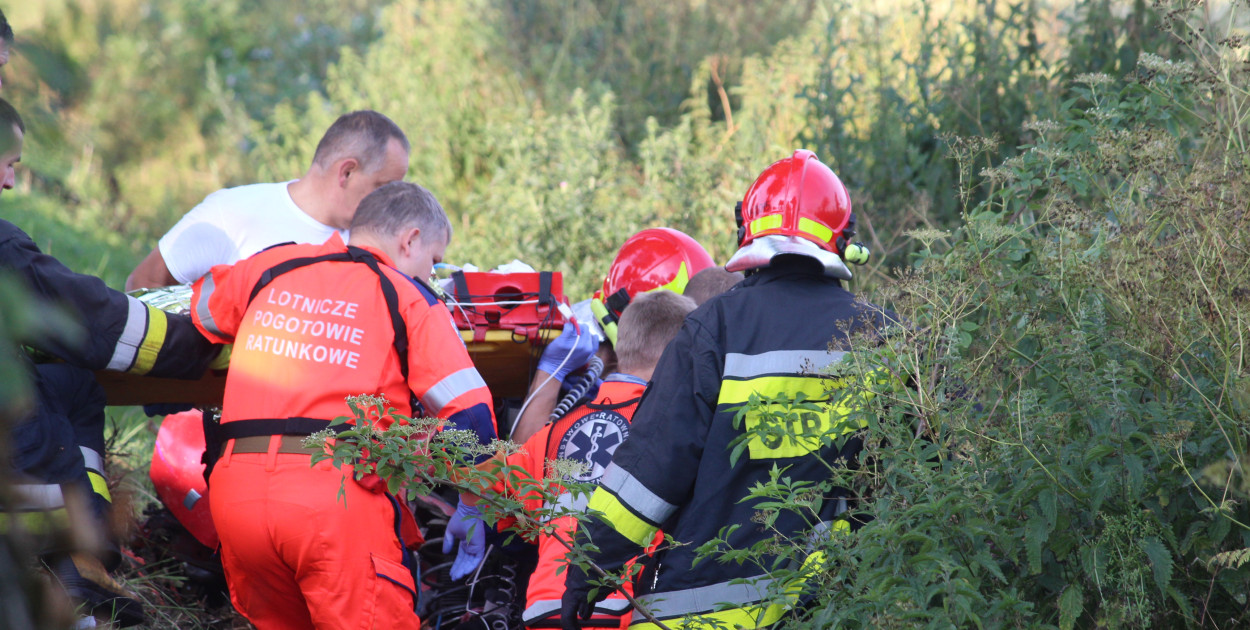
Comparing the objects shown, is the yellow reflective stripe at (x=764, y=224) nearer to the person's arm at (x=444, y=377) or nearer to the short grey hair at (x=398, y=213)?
the person's arm at (x=444, y=377)

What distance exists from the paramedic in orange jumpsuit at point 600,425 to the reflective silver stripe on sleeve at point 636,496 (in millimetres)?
566

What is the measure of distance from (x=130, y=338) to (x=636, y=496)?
5.60 ft

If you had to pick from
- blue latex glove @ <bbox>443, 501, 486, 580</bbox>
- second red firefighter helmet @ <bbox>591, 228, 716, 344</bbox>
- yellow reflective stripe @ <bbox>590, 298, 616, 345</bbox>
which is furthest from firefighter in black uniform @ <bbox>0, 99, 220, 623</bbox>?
second red firefighter helmet @ <bbox>591, 228, 716, 344</bbox>

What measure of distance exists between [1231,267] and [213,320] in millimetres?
2990

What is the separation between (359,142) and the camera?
441 cm

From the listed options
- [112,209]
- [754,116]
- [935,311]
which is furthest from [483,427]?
[112,209]

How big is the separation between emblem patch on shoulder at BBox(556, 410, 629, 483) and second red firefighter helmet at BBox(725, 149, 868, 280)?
70 centimetres

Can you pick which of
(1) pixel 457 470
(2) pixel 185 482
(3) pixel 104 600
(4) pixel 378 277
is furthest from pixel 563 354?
(3) pixel 104 600

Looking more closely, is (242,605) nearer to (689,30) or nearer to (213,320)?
(213,320)

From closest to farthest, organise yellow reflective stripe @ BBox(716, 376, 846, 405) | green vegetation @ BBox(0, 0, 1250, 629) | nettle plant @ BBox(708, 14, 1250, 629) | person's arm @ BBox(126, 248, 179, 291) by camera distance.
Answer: green vegetation @ BBox(0, 0, 1250, 629) < nettle plant @ BBox(708, 14, 1250, 629) < yellow reflective stripe @ BBox(716, 376, 846, 405) < person's arm @ BBox(126, 248, 179, 291)

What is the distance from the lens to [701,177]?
8.26 m

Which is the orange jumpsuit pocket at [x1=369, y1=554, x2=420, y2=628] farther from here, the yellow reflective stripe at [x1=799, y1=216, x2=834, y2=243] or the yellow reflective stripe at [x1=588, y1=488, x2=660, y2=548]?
the yellow reflective stripe at [x1=799, y1=216, x2=834, y2=243]

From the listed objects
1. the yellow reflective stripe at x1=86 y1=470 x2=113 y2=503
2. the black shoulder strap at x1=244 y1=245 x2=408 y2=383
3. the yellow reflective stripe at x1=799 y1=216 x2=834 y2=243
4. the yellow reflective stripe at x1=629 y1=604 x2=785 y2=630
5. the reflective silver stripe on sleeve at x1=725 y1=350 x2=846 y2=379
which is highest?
the yellow reflective stripe at x1=799 y1=216 x2=834 y2=243

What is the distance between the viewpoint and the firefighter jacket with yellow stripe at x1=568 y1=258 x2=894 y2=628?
105 inches
